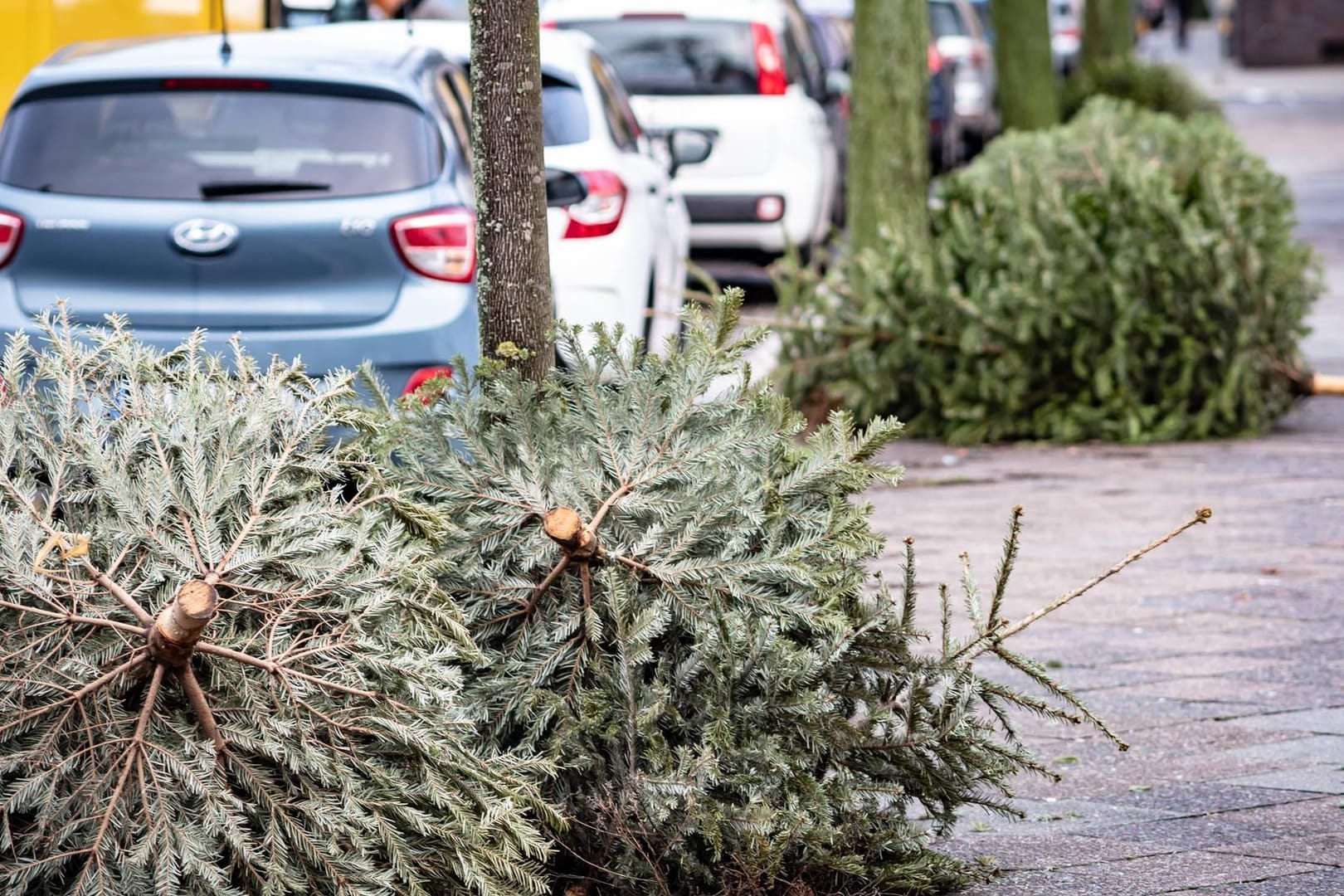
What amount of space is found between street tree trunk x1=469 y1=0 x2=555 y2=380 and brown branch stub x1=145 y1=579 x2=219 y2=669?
1024 mm

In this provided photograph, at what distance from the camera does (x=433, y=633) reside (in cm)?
302

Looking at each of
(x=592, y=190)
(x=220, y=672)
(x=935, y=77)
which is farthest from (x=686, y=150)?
(x=935, y=77)

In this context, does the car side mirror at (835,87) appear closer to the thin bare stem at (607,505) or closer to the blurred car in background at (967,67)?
the blurred car in background at (967,67)

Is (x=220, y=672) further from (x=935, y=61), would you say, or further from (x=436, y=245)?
(x=935, y=61)

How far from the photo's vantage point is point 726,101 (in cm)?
1234

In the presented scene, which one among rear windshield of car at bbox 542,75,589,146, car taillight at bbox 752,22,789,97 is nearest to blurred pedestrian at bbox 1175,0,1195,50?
car taillight at bbox 752,22,789,97

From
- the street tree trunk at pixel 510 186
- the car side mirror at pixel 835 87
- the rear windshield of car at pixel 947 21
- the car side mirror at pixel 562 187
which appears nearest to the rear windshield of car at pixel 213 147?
the car side mirror at pixel 562 187

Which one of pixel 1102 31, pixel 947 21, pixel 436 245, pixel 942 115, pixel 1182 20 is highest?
pixel 1182 20

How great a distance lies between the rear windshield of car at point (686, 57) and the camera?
12.4 m

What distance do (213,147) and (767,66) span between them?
6730 millimetres

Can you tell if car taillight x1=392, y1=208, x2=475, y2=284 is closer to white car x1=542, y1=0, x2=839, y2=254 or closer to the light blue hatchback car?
the light blue hatchback car

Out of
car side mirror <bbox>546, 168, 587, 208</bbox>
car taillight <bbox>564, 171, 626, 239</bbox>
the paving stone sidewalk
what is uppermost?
car side mirror <bbox>546, 168, 587, 208</bbox>

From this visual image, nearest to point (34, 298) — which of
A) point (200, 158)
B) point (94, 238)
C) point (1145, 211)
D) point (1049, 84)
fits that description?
point (94, 238)

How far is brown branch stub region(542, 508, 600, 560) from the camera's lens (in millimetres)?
3094
